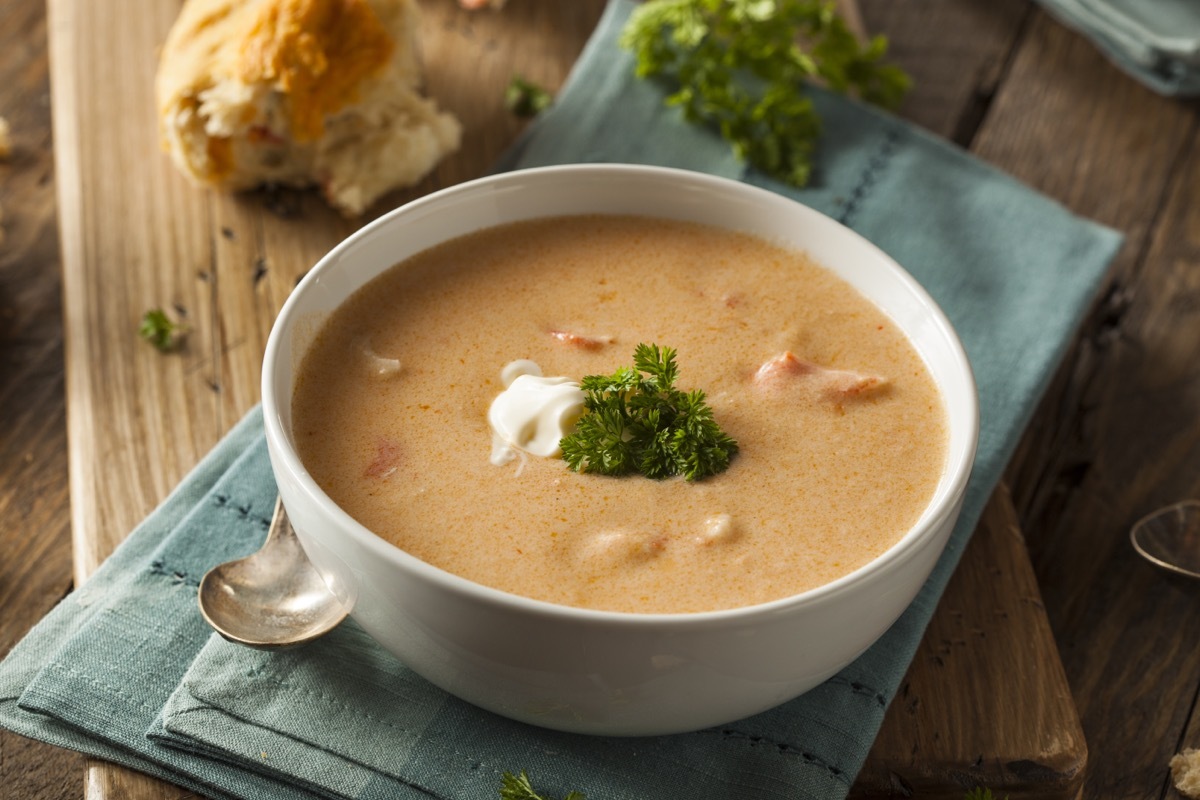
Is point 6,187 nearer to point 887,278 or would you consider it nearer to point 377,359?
point 377,359

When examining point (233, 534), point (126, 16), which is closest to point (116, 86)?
point (126, 16)

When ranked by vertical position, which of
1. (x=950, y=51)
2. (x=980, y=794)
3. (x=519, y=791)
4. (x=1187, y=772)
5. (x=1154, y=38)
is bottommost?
(x=1187, y=772)

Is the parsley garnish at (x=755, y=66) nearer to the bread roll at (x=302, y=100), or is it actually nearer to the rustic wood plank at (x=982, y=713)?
the bread roll at (x=302, y=100)

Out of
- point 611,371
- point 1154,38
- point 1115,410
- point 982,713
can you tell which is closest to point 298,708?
point 611,371

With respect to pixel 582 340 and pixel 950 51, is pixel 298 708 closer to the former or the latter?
pixel 582 340

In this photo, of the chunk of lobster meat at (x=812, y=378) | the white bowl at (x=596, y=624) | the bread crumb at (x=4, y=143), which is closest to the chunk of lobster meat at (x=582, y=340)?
the chunk of lobster meat at (x=812, y=378)

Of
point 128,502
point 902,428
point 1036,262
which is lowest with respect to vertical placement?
point 128,502

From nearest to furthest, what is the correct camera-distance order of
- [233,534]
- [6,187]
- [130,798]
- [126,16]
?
[130,798] → [233,534] → [6,187] → [126,16]

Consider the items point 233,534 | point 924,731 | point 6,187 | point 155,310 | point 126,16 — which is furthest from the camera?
point 126,16
